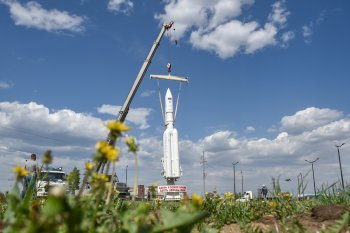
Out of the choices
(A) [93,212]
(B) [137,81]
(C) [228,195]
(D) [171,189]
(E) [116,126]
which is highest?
(B) [137,81]

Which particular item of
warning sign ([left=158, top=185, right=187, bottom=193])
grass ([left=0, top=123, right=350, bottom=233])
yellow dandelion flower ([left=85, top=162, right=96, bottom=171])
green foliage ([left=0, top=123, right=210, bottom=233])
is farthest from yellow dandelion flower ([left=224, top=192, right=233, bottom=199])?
warning sign ([left=158, top=185, right=187, bottom=193])

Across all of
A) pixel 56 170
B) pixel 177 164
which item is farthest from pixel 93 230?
pixel 177 164

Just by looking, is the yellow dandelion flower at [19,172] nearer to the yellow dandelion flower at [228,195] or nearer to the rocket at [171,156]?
the yellow dandelion flower at [228,195]

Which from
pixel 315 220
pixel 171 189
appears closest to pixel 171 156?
pixel 171 189

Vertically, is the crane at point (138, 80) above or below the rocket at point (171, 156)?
above

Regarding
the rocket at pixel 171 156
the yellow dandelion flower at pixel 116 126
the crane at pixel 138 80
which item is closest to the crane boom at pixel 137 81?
the crane at pixel 138 80

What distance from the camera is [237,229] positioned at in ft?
14.3

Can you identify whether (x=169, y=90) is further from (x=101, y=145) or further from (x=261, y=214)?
(x=101, y=145)

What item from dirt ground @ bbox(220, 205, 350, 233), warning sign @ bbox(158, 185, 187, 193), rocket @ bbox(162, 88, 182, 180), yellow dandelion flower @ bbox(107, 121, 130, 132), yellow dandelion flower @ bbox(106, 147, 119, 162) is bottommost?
dirt ground @ bbox(220, 205, 350, 233)

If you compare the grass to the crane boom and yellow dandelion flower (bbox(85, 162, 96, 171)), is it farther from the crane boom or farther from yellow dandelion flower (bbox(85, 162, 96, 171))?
the crane boom

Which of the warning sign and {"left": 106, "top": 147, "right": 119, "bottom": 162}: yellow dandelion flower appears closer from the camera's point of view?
{"left": 106, "top": 147, "right": 119, "bottom": 162}: yellow dandelion flower

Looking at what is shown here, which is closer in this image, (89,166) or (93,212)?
(89,166)

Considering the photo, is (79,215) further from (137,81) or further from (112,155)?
(137,81)

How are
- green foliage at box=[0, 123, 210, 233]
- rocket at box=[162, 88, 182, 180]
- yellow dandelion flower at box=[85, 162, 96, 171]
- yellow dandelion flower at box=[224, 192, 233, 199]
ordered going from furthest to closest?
rocket at box=[162, 88, 182, 180]
yellow dandelion flower at box=[224, 192, 233, 199]
yellow dandelion flower at box=[85, 162, 96, 171]
green foliage at box=[0, 123, 210, 233]
